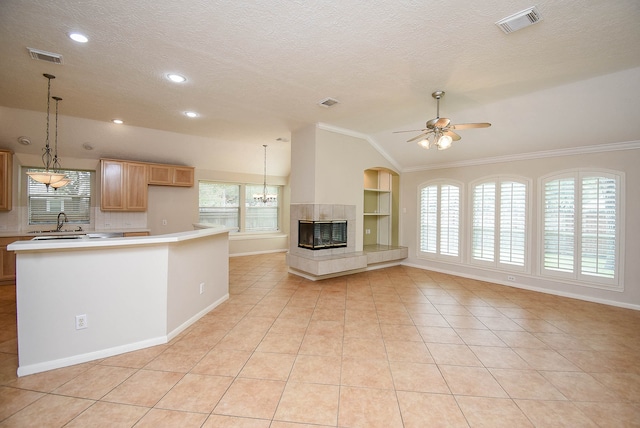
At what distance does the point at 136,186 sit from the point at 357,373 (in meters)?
5.94

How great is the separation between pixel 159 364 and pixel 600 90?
588 cm

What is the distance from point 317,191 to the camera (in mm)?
5148

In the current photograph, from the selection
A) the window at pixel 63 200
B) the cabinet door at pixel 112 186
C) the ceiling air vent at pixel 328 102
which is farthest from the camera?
the cabinet door at pixel 112 186

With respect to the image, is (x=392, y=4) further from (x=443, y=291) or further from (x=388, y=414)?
(x=443, y=291)

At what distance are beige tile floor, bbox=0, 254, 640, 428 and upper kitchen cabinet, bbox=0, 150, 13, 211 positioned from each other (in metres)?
1.97

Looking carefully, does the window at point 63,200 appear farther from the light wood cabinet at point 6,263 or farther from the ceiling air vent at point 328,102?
the ceiling air vent at point 328,102

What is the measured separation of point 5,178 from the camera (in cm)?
473

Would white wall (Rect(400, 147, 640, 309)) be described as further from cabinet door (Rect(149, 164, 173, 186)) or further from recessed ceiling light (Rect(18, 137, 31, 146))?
recessed ceiling light (Rect(18, 137, 31, 146))

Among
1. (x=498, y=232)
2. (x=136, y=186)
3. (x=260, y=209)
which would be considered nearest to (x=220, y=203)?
(x=260, y=209)

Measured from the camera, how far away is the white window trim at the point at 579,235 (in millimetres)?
4059

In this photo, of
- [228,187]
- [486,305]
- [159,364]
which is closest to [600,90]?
[486,305]

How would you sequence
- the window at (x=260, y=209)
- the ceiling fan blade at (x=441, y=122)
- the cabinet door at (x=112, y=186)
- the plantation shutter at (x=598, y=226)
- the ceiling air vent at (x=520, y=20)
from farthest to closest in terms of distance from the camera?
the window at (x=260, y=209) → the cabinet door at (x=112, y=186) → the plantation shutter at (x=598, y=226) → the ceiling fan blade at (x=441, y=122) → the ceiling air vent at (x=520, y=20)

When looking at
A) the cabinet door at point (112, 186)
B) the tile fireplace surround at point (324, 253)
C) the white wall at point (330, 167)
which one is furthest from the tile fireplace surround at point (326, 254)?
the cabinet door at point (112, 186)

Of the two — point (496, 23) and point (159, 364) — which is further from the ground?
point (496, 23)
